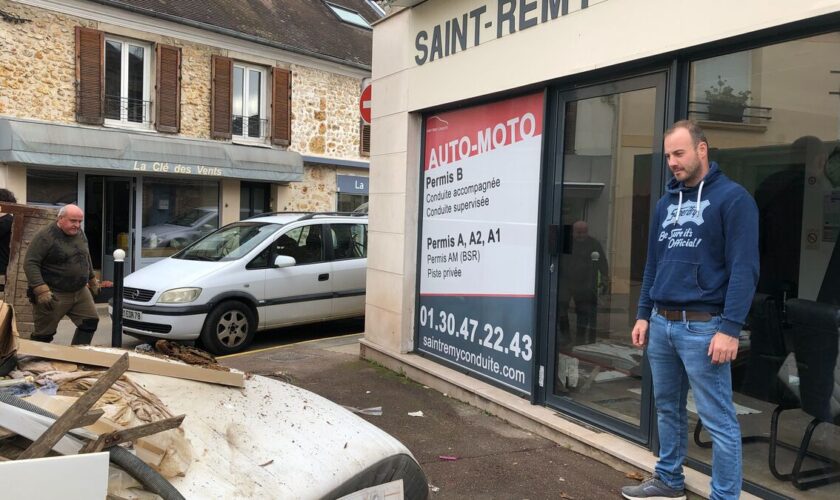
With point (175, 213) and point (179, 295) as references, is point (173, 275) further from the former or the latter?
point (175, 213)

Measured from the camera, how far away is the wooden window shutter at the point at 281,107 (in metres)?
17.2

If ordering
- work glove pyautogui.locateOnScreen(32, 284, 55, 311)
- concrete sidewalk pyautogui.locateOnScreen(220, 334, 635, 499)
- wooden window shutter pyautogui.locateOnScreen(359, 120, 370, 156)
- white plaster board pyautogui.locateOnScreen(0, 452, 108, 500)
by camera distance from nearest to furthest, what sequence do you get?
1. white plaster board pyautogui.locateOnScreen(0, 452, 108, 500)
2. concrete sidewalk pyautogui.locateOnScreen(220, 334, 635, 499)
3. work glove pyautogui.locateOnScreen(32, 284, 55, 311)
4. wooden window shutter pyautogui.locateOnScreen(359, 120, 370, 156)

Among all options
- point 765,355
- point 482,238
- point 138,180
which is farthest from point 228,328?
point 138,180

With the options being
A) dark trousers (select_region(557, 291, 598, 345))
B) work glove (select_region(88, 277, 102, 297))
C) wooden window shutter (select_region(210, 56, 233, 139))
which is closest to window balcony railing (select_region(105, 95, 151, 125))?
wooden window shutter (select_region(210, 56, 233, 139))

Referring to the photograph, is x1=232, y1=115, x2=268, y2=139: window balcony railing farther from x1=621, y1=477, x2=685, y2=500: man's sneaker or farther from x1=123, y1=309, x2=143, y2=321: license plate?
x1=621, y1=477, x2=685, y2=500: man's sneaker

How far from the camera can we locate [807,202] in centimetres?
381

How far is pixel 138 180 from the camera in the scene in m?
14.7

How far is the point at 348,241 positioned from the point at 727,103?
21.7 ft

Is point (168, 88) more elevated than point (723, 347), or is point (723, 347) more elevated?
point (168, 88)

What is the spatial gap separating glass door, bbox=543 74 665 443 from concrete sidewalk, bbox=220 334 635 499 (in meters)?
0.42

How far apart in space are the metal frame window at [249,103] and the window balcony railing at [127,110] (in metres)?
2.17

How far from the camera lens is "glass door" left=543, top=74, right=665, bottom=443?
442 cm

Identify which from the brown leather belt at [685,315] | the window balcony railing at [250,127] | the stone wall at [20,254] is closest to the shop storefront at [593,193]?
the brown leather belt at [685,315]

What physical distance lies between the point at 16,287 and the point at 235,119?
10.5 m
